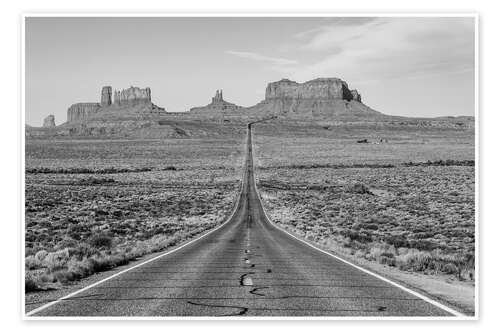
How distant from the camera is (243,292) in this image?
37.3 ft

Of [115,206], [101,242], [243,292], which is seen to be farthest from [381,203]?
[243,292]

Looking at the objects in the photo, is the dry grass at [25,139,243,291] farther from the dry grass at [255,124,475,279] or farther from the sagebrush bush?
the dry grass at [255,124,475,279]

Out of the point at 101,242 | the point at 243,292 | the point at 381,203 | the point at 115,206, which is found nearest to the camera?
the point at 243,292

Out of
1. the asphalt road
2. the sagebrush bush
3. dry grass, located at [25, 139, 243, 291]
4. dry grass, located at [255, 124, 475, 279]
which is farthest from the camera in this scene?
the sagebrush bush

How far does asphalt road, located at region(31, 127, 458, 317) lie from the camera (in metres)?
9.62

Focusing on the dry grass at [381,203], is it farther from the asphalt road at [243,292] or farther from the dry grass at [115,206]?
the dry grass at [115,206]

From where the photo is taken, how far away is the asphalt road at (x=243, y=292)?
9.62 metres

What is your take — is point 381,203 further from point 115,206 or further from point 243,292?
point 243,292

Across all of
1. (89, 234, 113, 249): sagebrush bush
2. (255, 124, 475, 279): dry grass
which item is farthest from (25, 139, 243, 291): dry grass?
(255, 124, 475, 279): dry grass

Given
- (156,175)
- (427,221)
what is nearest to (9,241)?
(427,221)

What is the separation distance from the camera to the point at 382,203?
185 ft

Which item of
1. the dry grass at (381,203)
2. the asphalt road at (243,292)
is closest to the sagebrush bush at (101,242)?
the asphalt road at (243,292)

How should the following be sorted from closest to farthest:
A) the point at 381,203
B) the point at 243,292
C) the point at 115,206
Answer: the point at 243,292, the point at 115,206, the point at 381,203
